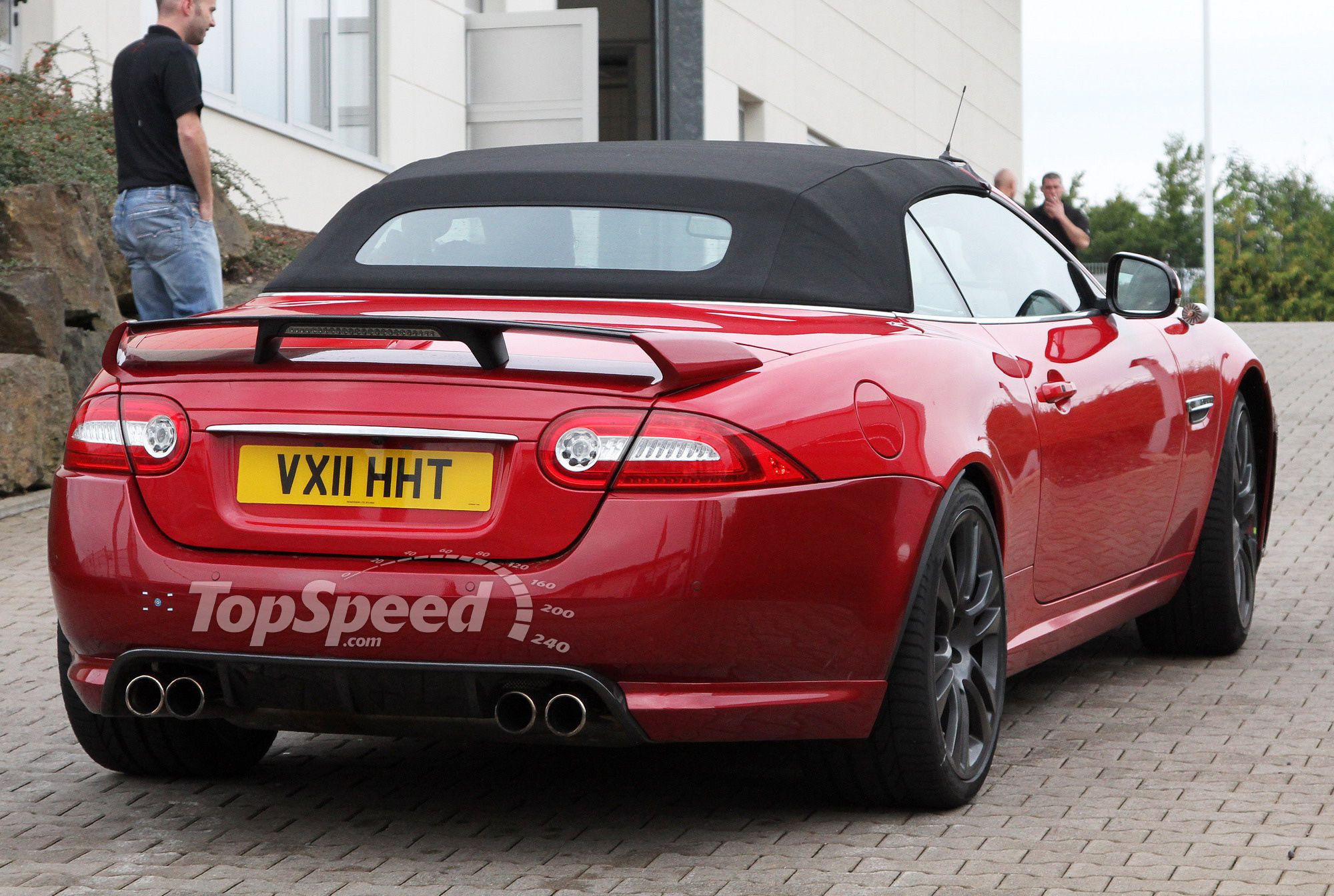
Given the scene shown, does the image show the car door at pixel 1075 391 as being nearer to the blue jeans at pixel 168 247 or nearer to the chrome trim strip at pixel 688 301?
the chrome trim strip at pixel 688 301

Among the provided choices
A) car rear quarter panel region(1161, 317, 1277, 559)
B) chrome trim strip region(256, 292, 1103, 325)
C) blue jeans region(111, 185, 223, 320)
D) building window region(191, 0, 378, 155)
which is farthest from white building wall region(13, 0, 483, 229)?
chrome trim strip region(256, 292, 1103, 325)

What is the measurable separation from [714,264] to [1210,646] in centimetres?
265

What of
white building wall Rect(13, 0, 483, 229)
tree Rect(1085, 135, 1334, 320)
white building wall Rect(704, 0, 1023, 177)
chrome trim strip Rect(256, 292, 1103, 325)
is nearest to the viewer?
chrome trim strip Rect(256, 292, 1103, 325)

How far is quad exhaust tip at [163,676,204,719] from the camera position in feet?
12.8

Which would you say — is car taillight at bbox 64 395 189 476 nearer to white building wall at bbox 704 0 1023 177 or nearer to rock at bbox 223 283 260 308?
rock at bbox 223 283 260 308

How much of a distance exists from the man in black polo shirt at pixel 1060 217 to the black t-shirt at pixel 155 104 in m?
9.10

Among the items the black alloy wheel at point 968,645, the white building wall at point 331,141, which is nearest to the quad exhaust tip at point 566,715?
the black alloy wheel at point 968,645

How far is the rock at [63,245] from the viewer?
10.2 metres

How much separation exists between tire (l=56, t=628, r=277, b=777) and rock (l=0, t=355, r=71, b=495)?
4.92 metres

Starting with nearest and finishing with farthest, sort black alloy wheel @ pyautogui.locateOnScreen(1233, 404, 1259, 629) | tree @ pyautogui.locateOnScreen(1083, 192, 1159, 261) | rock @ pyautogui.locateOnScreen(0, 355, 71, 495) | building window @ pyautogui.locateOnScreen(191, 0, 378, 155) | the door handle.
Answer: the door handle < black alloy wheel @ pyautogui.locateOnScreen(1233, 404, 1259, 629) < rock @ pyautogui.locateOnScreen(0, 355, 71, 495) < building window @ pyautogui.locateOnScreen(191, 0, 378, 155) < tree @ pyautogui.locateOnScreen(1083, 192, 1159, 261)

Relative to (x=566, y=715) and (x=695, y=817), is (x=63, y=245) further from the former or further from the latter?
(x=566, y=715)

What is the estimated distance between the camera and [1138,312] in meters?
5.70

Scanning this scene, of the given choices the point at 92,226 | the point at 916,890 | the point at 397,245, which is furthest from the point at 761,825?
the point at 92,226

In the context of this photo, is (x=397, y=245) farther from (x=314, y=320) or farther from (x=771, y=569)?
(x=771, y=569)
